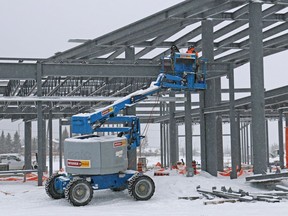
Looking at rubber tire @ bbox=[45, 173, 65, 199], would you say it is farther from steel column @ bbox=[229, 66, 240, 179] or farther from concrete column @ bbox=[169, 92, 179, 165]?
concrete column @ bbox=[169, 92, 179, 165]

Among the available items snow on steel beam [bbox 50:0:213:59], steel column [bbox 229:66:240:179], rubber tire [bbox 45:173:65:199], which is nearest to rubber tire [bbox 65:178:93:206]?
rubber tire [bbox 45:173:65:199]

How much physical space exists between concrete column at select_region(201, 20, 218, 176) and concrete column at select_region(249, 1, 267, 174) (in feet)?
11.5

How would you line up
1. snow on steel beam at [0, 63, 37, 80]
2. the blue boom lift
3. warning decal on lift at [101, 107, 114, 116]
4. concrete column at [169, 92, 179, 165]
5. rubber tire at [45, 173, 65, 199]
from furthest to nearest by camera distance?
concrete column at [169, 92, 179, 165], snow on steel beam at [0, 63, 37, 80], rubber tire at [45, 173, 65, 199], warning decal on lift at [101, 107, 114, 116], the blue boom lift

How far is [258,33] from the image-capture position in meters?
17.2

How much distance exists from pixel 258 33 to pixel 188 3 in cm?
313

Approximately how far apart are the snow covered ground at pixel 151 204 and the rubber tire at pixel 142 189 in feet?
0.62

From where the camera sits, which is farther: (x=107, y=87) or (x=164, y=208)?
(x=107, y=87)

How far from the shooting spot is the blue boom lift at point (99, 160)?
12828 mm

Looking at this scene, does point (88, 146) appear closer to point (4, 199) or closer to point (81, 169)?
point (81, 169)

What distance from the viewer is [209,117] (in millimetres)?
20656

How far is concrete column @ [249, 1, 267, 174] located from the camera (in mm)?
16859

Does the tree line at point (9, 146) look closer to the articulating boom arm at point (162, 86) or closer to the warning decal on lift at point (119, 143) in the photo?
the articulating boom arm at point (162, 86)

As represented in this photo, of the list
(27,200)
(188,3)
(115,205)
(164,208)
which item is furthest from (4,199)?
(188,3)

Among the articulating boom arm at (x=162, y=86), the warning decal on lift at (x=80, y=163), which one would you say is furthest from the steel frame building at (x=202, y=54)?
the warning decal on lift at (x=80, y=163)
